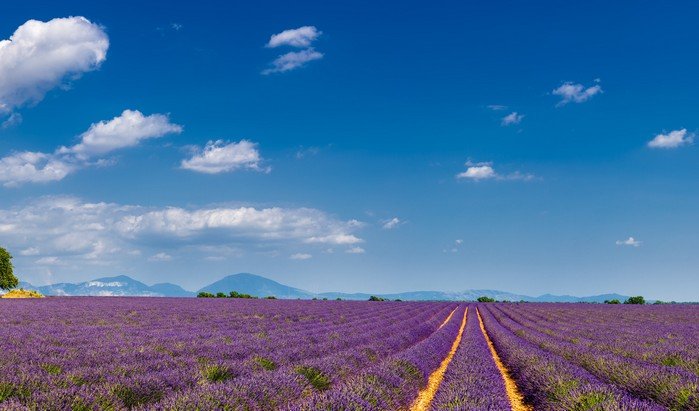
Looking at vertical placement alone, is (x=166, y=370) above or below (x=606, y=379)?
above

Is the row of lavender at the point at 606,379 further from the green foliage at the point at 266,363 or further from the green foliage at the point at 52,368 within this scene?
the green foliage at the point at 52,368

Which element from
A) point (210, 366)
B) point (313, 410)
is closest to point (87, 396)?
point (313, 410)

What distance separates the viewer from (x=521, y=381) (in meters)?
9.44

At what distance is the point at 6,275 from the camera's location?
183ft

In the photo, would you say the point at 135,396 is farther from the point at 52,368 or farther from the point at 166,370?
the point at 52,368

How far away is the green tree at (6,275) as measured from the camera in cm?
5548

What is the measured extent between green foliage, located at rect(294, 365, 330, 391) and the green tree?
6181cm

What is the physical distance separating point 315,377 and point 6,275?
62.4 meters

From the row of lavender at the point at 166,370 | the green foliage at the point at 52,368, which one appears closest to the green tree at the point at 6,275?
the row of lavender at the point at 166,370

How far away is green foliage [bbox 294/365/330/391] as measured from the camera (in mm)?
7484

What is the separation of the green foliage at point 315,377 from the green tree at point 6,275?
61.8 m

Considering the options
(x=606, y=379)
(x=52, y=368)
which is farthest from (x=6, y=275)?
(x=606, y=379)

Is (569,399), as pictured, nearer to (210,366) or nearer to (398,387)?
(398,387)

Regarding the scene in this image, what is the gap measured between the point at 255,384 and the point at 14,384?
105 inches
